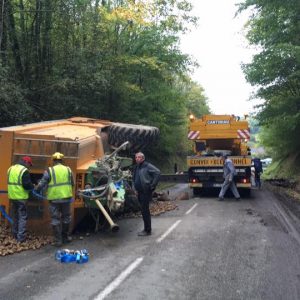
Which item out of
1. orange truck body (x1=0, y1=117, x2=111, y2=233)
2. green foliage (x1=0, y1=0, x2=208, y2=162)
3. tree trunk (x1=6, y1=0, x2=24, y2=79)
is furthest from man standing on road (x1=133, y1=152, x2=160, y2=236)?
tree trunk (x1=6, y1=0, x2=24, y2=79)

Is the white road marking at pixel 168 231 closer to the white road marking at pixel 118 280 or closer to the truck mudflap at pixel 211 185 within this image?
the white road marking at pixel 118 280

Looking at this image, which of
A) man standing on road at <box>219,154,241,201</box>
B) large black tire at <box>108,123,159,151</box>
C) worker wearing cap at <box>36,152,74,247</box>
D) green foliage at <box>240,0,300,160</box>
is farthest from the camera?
green foliage at <box>240,0,300,160</box>

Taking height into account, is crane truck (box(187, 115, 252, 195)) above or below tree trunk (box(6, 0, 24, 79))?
below

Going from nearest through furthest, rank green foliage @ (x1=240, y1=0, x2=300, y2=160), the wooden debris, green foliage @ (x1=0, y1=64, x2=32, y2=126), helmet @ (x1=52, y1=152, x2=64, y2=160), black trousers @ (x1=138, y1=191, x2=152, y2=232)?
the wooden debris → helmet @ (x1=52, y1=152, x2=64, y2=160) → black trousers @ (x1=138, y1=191, x2=152, y2=232) → green foliage @ (x1=0, y1=64, x2=32, y2=126) → green foliage @ (x1=240, y1=0, x2=300, y2=160)

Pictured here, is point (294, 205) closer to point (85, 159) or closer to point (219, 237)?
point (219, 237)

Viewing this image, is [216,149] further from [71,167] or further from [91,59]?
[71,167]

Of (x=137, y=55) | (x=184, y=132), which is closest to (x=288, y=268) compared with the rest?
(x=137, y=55)

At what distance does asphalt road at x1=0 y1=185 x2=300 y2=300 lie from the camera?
20.2 ft

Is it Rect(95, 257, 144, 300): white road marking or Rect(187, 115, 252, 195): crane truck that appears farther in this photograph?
Rect(187, 115, 252, 195): crane truck

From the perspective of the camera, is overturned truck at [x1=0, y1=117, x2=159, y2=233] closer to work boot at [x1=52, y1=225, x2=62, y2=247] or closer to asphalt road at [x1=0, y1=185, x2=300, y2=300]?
work boot at [x1=52, y1=225, x2=62, y2=247]

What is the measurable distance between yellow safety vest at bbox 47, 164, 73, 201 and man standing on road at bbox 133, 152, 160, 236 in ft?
5.53

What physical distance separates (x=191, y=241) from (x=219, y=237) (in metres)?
0.75

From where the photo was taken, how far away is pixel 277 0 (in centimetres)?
1864

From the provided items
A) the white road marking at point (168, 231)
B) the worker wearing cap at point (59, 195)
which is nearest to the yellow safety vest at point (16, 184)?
the worker wearing cap at point (59, 195)
